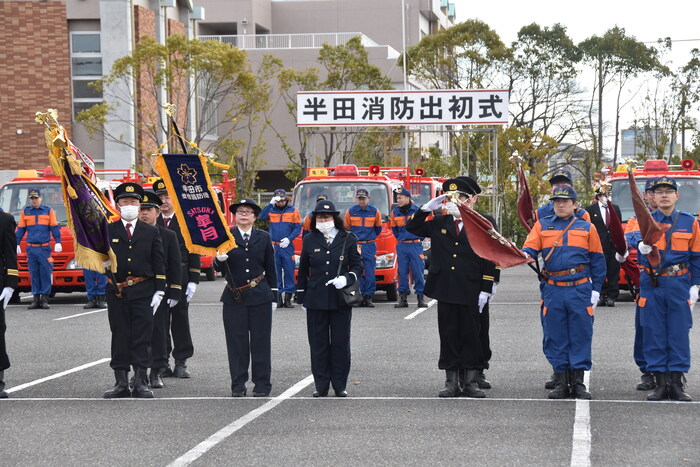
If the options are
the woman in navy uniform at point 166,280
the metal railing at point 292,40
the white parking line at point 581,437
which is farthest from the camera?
the metal railing at point 292,40

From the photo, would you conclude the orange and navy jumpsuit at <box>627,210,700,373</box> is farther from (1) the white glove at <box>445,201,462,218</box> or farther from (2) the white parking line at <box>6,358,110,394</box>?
(2) the white parking line at <box>6,358,110,394</box>

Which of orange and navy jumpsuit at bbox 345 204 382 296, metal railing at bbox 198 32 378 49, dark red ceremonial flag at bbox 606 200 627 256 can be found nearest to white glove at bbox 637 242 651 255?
dark red ceremonial flag at bbox 606 200 627 256

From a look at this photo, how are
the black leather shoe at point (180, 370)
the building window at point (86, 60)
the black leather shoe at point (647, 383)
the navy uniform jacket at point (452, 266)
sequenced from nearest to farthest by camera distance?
the navy uniform jacket at point (452, 266) < the black leather shoe at point (647, 383) < the black leather shoe at point (180, 370) < the building window at point (86, 60)

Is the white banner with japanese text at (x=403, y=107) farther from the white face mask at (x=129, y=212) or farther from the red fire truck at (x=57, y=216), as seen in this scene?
the white face mask at (x=129, y=212)

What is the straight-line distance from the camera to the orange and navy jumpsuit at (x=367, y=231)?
19.1 m

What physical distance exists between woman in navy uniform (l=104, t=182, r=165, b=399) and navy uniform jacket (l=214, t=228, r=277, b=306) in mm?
608

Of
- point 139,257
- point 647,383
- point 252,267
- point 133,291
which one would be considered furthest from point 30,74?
point 647,383

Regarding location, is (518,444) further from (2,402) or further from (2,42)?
(2,42)

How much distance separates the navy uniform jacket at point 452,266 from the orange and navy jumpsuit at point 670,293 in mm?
1366

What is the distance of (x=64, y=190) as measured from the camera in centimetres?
1044

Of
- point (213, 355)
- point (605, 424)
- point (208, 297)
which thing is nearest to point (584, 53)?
point (208, 297)

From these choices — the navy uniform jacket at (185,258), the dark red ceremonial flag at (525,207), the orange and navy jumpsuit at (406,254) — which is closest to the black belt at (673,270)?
the dark red ceremonial flag at (525,207)

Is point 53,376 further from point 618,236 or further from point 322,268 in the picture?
point 618,236

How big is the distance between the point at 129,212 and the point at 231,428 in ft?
8.97
